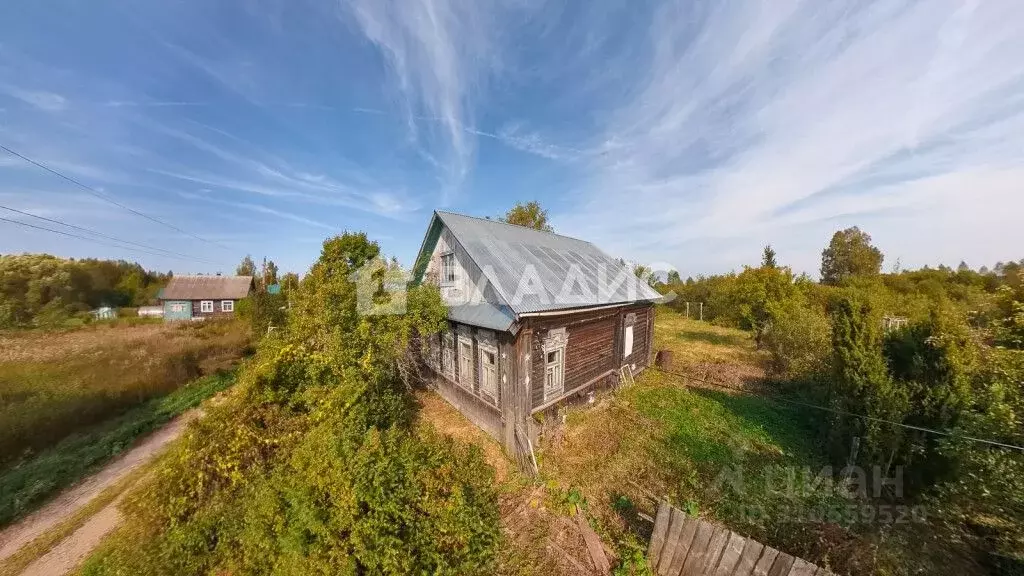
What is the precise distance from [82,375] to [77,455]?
718cm

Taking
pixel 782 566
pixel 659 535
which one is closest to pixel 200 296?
pixel 659 535

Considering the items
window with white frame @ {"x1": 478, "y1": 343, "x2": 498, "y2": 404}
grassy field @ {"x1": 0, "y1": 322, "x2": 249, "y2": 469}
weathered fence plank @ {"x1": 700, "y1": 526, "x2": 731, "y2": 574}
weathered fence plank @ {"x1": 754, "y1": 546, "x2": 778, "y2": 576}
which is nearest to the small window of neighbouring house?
window with white frame @ {"x1": 478, "y1": 343, "x2": 498, "y2": 404}

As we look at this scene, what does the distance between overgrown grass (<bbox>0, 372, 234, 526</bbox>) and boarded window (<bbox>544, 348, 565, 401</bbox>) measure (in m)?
12.0

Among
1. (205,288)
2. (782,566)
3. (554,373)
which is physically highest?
(205,288)

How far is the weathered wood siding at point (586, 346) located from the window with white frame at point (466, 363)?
2.21 meters

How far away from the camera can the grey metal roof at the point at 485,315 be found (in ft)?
24.3

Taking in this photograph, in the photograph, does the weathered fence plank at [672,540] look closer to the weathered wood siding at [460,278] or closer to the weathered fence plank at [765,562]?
the weathered fence plank at [765,562]

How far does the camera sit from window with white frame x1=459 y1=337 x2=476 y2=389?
31.0 ft

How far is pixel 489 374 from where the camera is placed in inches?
344

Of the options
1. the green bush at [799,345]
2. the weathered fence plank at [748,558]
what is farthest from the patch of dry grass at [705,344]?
the weathered fence plank at [748,558]

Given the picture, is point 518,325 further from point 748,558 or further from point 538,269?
point 748,558

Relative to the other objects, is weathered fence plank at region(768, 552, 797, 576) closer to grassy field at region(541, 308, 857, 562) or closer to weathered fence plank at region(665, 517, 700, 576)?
weathered fence plank at region(665, 517, 700, 576)

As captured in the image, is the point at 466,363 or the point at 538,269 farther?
the point at 538,269

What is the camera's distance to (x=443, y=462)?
4.90m
